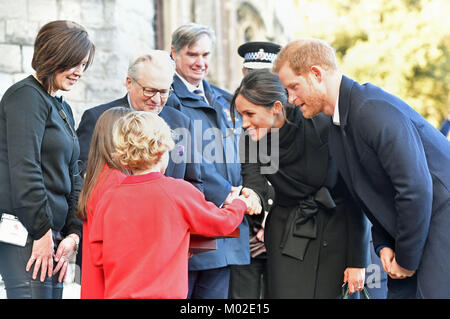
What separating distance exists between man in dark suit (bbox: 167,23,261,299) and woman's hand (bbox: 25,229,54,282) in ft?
2.89

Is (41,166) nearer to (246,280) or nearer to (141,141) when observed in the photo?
(141,141)

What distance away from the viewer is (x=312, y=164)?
4.24 meters

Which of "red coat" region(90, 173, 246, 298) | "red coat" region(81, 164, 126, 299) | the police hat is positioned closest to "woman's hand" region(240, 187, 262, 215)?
"red coat" region(90, 173, 246, 298)

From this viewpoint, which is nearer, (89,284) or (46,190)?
(89,284)

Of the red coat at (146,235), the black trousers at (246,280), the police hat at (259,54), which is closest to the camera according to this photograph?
the red coat at (146,235)

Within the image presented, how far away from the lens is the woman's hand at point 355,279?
4105 millimetres

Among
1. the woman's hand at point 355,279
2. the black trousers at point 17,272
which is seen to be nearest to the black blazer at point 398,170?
the woman's hand at point 355,279

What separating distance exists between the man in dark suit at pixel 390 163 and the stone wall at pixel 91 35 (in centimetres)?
289

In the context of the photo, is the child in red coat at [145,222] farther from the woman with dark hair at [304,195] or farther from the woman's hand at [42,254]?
the woman with dark hair at [304,195]

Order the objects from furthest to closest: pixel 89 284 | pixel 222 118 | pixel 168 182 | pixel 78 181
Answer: pixel 222 118, pixel 78 181, pixel 89 284, pixel 168 182

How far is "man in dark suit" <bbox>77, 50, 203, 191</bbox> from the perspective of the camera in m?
4.16

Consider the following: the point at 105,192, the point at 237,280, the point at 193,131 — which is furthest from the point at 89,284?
the point at 237,280

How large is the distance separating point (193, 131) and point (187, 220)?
4.00ft
